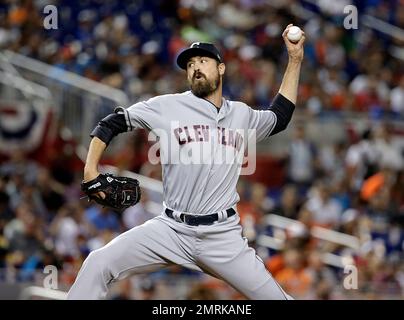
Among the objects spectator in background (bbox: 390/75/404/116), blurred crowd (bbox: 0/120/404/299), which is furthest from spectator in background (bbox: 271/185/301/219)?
spectator in background (bbox: 390/75/404/116)

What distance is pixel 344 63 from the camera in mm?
14422

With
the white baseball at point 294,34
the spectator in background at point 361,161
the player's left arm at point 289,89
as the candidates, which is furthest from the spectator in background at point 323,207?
the white baseball at point 294,34

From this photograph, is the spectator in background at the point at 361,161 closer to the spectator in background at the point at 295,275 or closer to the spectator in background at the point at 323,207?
the spectator in background at the point at 323,207

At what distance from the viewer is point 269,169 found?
40.9ft

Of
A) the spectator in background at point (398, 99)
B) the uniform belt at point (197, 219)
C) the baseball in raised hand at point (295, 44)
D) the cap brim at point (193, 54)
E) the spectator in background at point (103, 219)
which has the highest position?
the spectator in background at point (398, 99)

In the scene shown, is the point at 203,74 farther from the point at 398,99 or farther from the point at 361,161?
the point at 398,99

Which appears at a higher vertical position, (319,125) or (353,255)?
(319,125)

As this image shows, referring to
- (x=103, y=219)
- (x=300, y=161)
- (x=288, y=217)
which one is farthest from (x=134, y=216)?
(x=300, y=161)

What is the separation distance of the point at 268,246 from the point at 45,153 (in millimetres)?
2829

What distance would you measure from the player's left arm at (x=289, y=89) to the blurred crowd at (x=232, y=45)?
6.24m

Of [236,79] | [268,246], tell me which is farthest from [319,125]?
[268,246]

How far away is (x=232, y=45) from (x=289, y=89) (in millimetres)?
8211

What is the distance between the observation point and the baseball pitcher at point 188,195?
5.86 m

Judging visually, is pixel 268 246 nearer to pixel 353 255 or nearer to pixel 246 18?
pixel 353 255
